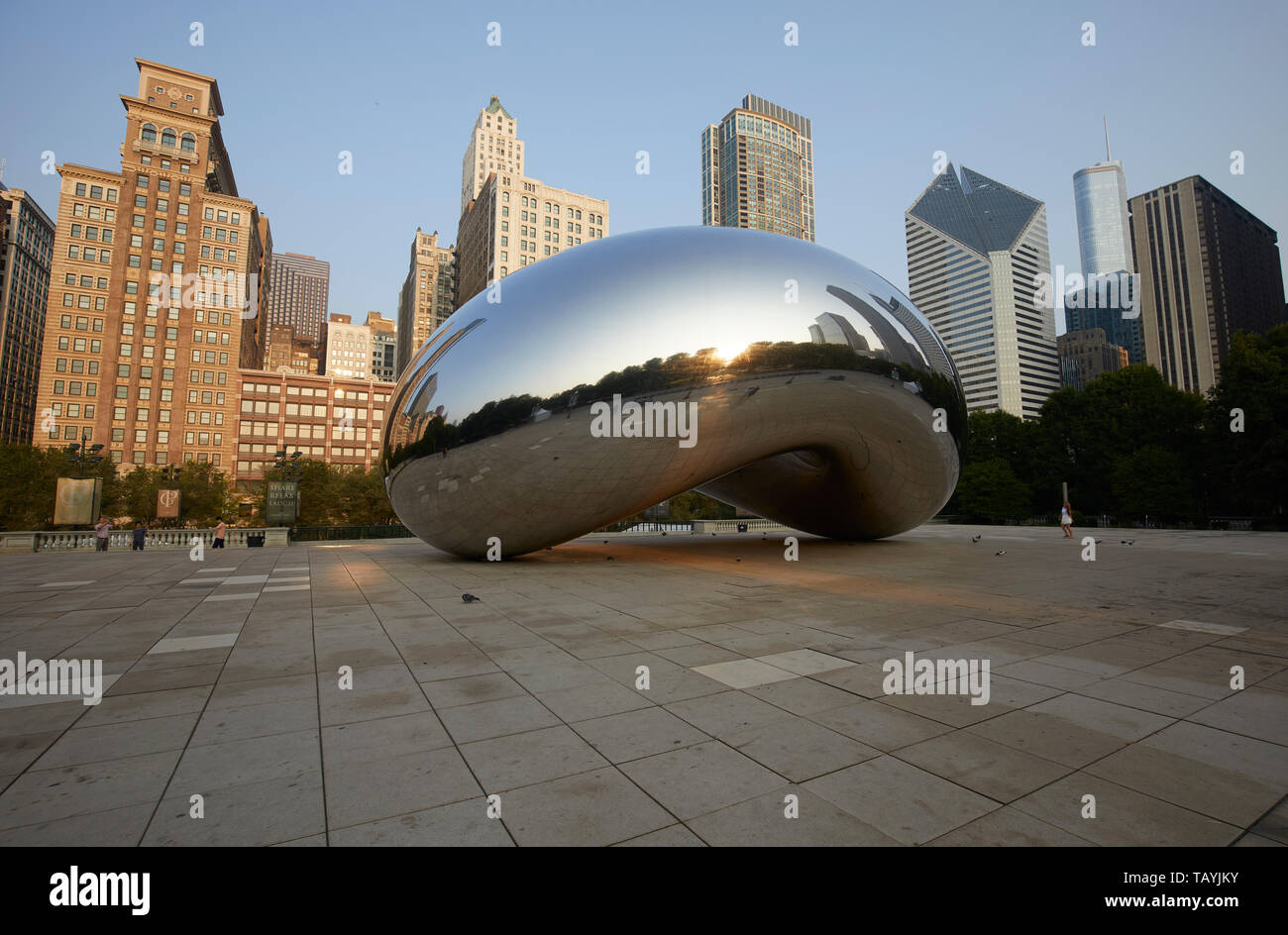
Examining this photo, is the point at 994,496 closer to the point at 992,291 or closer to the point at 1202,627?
the point at 1202,627

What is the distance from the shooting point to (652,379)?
10094 millimetres

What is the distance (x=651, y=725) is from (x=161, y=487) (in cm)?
6180

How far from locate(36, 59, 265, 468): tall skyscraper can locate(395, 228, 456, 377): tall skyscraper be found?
58281 mm

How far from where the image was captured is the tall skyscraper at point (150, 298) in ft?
298

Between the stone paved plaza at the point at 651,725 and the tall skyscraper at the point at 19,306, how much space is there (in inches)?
6165

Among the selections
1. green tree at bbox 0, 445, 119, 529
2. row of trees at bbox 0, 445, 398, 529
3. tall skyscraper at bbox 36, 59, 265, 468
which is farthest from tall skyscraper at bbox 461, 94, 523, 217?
green tree at bbox 0, 445, 119, 529

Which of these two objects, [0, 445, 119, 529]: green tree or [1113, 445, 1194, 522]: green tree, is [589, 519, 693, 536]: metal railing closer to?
[1113, 445, 1194, 522]: green tree

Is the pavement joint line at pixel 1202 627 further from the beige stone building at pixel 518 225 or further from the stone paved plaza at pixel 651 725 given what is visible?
the beige stone building at pixel 518 225

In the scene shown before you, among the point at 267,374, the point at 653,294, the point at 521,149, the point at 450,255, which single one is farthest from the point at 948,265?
the point at 653,294

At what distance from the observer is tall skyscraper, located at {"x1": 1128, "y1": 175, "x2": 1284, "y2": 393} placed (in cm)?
10731

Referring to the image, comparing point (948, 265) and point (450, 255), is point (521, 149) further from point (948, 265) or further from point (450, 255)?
point (948, 265)

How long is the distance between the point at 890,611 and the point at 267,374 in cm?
12109

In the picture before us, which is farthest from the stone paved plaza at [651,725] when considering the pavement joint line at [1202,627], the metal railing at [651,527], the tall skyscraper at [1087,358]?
the tall skyscraper at [1087,358]
